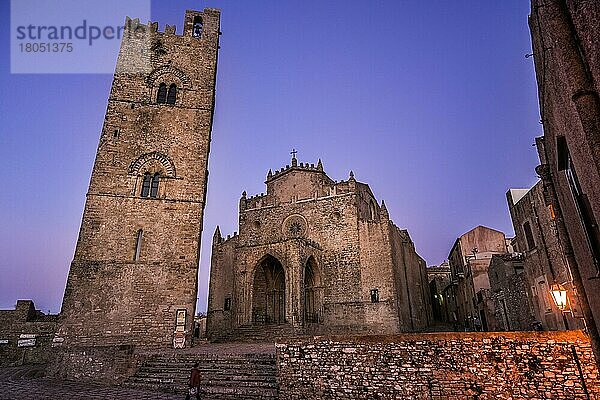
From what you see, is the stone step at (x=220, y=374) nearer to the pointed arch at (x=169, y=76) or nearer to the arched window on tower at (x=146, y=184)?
the arched window on tower at (x=146, y=184)

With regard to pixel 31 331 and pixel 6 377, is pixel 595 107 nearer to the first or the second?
pixel 6 377

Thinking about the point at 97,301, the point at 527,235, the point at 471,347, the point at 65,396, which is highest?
the point at 527,235

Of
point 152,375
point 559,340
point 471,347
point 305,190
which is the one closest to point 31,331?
point 152,375

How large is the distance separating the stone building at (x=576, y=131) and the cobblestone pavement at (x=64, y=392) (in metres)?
10.3

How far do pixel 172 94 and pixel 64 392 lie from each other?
15017mm

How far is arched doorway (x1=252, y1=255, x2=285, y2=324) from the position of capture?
23219mm

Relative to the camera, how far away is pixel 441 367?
798 centimetres

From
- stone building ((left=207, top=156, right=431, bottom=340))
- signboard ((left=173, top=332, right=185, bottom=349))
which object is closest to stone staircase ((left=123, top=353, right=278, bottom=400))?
signboard ((left=173, top=332, right=185, bottom=349))

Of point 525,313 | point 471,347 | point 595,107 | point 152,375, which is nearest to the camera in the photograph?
point 595,107

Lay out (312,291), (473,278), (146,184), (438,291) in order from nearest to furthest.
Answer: (146,184) → (473,278) → (312,291) → (438,291)

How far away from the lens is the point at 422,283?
35.2m

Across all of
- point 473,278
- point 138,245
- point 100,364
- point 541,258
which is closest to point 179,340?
point 100,364

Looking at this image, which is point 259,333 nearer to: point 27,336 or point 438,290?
point 27,336

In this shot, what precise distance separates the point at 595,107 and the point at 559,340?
5947 millimetres
